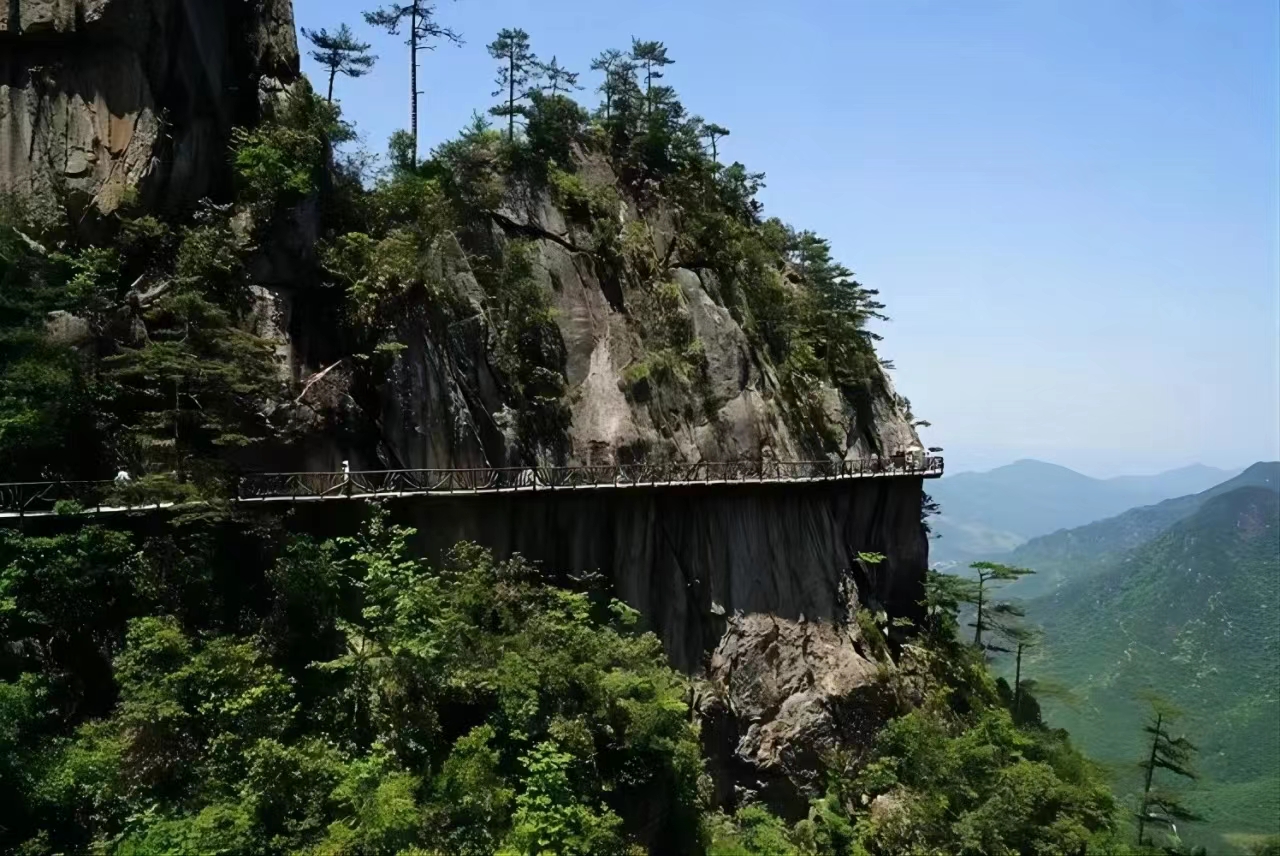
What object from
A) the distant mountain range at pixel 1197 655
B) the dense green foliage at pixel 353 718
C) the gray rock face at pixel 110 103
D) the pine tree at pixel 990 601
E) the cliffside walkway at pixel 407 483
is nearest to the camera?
the dense green foliage at pixel 353 718

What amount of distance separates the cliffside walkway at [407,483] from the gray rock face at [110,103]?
7.48m

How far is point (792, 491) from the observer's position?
27875 mm

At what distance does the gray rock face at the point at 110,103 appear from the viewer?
19547 millimetres

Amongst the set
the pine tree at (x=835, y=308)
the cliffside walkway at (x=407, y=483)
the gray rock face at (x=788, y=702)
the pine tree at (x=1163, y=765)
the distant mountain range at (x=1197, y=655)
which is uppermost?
the pine tree at (x=835, y=308)

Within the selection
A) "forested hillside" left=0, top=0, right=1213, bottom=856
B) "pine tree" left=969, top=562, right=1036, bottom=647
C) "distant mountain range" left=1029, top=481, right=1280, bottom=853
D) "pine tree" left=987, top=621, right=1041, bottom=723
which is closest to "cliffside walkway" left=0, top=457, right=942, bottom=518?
"forested hillside" left=0, top=0, right=1213, bottom=856

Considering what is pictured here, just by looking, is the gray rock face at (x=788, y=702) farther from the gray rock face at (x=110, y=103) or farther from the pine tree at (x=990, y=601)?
the gray rock face at (x=110, y=103)

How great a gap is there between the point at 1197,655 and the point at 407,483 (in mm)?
100244

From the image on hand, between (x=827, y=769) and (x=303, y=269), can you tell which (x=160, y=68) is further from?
(x=827, y=769)

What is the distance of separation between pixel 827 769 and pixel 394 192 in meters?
20.5

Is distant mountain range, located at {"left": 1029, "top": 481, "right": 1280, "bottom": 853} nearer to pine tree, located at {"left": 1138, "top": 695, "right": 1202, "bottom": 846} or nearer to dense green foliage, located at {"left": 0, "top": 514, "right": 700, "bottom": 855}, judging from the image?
pine tree, located at {"left": 1138, "top": 695, "right": 1202, "bottom": 846}

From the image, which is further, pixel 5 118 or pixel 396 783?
pixel 5 118

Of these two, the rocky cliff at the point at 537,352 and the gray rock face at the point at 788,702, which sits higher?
the rocky cliff at the point at 537,352

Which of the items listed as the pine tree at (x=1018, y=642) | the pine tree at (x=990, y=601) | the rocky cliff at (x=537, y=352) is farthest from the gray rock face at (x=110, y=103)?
the pine tree at (x=1018, y=642)

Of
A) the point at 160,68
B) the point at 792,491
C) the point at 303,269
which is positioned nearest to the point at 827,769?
the point at 792,491
